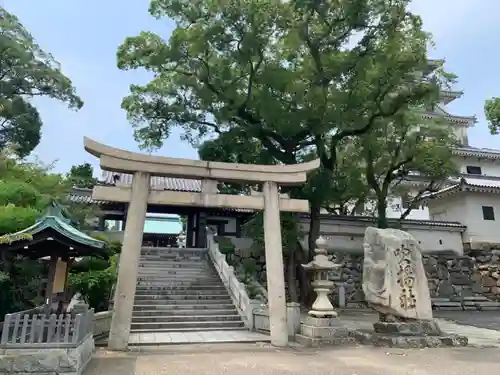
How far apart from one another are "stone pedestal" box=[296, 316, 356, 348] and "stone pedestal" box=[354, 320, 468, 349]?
0.36 metres

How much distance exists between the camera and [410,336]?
968 centimetres

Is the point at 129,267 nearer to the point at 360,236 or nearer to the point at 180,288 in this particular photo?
the point at 180,288

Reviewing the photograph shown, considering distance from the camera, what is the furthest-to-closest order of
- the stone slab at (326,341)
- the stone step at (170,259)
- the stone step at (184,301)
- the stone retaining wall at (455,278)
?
the stone retaining wall at (455,278)
the stone step at (170,259)
the stone step at (184,301)
the stone slab at (326,341)

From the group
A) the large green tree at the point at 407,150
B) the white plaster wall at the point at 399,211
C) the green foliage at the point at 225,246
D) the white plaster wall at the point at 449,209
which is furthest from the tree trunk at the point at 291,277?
the white plaster wall at the point at 399,211

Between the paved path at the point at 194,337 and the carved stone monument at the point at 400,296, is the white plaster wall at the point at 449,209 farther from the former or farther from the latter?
the paved path at the point at 194,337

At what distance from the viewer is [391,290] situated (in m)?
9.90

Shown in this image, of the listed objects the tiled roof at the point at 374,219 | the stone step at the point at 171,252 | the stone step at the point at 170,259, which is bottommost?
the stone step at the point at 170,259

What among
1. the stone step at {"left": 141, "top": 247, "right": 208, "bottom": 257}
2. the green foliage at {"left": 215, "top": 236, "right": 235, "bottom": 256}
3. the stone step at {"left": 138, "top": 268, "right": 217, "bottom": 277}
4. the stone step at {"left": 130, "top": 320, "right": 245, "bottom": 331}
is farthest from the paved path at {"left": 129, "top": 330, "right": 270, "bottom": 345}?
the stone step at {"left": 141, "top": 247, "right": 208, "bottom": 257}

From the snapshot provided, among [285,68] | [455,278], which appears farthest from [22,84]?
[455,278]

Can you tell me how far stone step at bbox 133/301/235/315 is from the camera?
1248cm

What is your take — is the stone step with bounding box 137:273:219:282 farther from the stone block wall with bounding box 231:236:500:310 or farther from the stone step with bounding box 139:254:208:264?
the stone block wall with bounding box 231:236:500:310

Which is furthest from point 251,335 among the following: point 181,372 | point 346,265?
point 346,265

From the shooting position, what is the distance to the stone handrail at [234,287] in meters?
12.2

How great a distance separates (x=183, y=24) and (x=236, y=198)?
9013 mm
